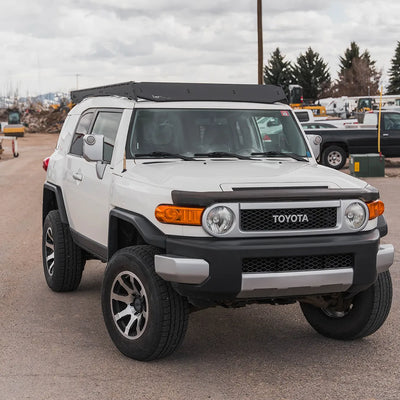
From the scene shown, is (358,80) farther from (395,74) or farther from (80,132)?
(80,132)

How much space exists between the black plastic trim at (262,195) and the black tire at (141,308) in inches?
21.6

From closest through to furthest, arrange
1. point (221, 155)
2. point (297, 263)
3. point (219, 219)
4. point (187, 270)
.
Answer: point (187, 270) < point (219, 219) < point (297, 263) < point (221, 155)

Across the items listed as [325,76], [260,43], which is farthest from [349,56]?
[260,43]

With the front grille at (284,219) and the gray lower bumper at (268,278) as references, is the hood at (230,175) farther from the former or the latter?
the gray lower bumper at (268,278)

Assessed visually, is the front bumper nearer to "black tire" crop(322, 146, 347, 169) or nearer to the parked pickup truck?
the parked pickup truck

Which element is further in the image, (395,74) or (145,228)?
(395,74)

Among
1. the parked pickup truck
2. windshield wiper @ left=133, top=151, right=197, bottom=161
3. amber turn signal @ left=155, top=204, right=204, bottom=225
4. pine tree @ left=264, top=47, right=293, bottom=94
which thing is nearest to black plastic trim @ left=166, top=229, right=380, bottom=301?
amber turn signal @ left=155, top=204, right=204, bottom=225

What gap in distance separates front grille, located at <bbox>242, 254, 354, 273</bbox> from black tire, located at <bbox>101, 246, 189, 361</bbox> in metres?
0.55

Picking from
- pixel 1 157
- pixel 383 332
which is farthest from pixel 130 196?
pixel 1 157

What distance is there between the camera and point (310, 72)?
114688mm

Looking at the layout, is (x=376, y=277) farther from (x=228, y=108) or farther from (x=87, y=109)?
(x=87, y=109)

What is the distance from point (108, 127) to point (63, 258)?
4.77 feet

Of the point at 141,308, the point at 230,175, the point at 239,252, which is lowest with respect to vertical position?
the point at 141,308

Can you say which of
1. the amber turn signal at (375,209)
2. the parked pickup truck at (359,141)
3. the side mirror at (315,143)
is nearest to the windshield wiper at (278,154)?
the side mirror at (315,143)
